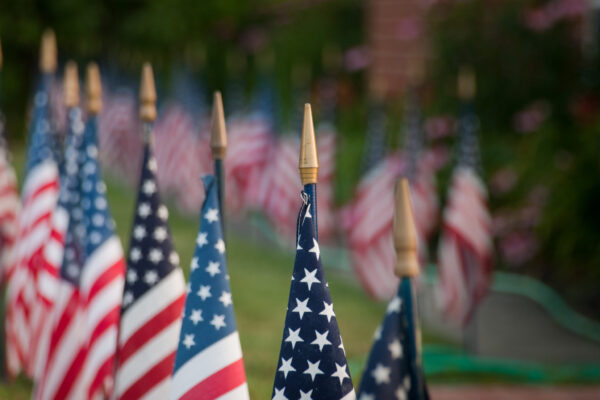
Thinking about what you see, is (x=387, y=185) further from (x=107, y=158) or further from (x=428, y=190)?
(x=107, y=158)

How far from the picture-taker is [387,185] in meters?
8.97

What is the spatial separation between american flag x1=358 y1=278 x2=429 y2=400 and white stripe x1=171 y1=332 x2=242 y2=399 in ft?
2.77

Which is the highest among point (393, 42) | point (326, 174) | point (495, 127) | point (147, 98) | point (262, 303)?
point (393, 42)

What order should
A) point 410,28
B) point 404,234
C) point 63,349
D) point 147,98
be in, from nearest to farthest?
point 404,234 → point 147,98 → point 63,349 → point 410,28

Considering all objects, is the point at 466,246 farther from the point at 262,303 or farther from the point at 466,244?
the point at 262,303

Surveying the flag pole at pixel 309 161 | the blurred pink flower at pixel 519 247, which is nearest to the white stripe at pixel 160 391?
the flag pole at pixel 309 161

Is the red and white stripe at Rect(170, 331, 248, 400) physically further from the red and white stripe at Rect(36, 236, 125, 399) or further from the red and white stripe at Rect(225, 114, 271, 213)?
the red and white stripe at Rect(225, 114, 271, 213)

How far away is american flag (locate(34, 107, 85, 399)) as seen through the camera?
15.6 ft

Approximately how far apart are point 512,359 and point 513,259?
5.19ft

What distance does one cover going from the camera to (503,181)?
9.59m

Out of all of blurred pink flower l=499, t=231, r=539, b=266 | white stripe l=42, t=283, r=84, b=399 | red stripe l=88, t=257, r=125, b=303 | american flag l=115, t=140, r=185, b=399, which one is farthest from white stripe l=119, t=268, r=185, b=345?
blurred pink flower l=499, t=231, r=539, b=266

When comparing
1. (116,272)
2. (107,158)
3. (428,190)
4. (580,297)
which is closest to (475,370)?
(580,297)

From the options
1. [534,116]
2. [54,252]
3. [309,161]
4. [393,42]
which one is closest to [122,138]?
[393,42]

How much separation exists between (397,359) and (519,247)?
250 inches
